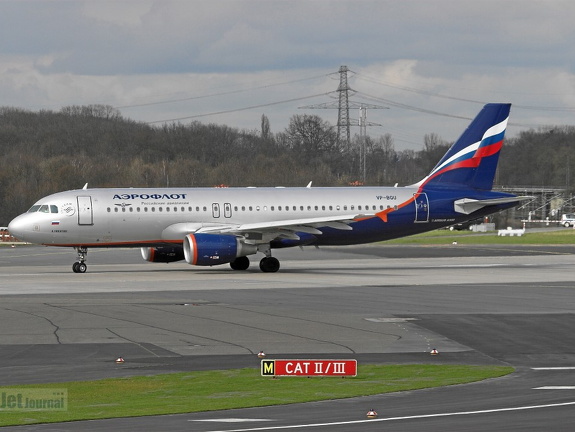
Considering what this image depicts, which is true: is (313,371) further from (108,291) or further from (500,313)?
(108,291)

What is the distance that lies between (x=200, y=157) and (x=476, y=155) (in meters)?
96.8

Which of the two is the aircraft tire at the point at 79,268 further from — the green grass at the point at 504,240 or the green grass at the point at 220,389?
the green grass at the point at 504,240

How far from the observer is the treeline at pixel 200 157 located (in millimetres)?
109875

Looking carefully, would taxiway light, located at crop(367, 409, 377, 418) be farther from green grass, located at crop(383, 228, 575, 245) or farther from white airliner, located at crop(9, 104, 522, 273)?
green grass, located at crop(383, 228, 575, 245)

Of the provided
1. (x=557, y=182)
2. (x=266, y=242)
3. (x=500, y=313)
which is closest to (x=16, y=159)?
(x=557, y=182)

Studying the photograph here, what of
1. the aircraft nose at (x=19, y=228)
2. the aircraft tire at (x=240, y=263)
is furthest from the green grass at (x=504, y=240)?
the aircraft nose at (x=19, y=228)

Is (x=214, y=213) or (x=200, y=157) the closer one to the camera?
(x=214, y=213)

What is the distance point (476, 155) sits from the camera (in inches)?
1928

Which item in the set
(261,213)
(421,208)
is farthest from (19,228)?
(421,208)

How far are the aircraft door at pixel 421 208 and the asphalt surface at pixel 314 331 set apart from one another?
2.44 m

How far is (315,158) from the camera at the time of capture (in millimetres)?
139375

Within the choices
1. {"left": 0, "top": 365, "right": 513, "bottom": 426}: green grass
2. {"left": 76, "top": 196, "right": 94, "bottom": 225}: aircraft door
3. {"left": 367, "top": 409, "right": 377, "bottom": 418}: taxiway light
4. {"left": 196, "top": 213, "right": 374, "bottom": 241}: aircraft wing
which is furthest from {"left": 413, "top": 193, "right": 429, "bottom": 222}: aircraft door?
{"left": 367, "top": 409, "right": 377, "bottom": 418}: taxiway light

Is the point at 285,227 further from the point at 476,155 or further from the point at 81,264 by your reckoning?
the point at 476,155

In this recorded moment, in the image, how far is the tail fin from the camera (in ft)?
160
